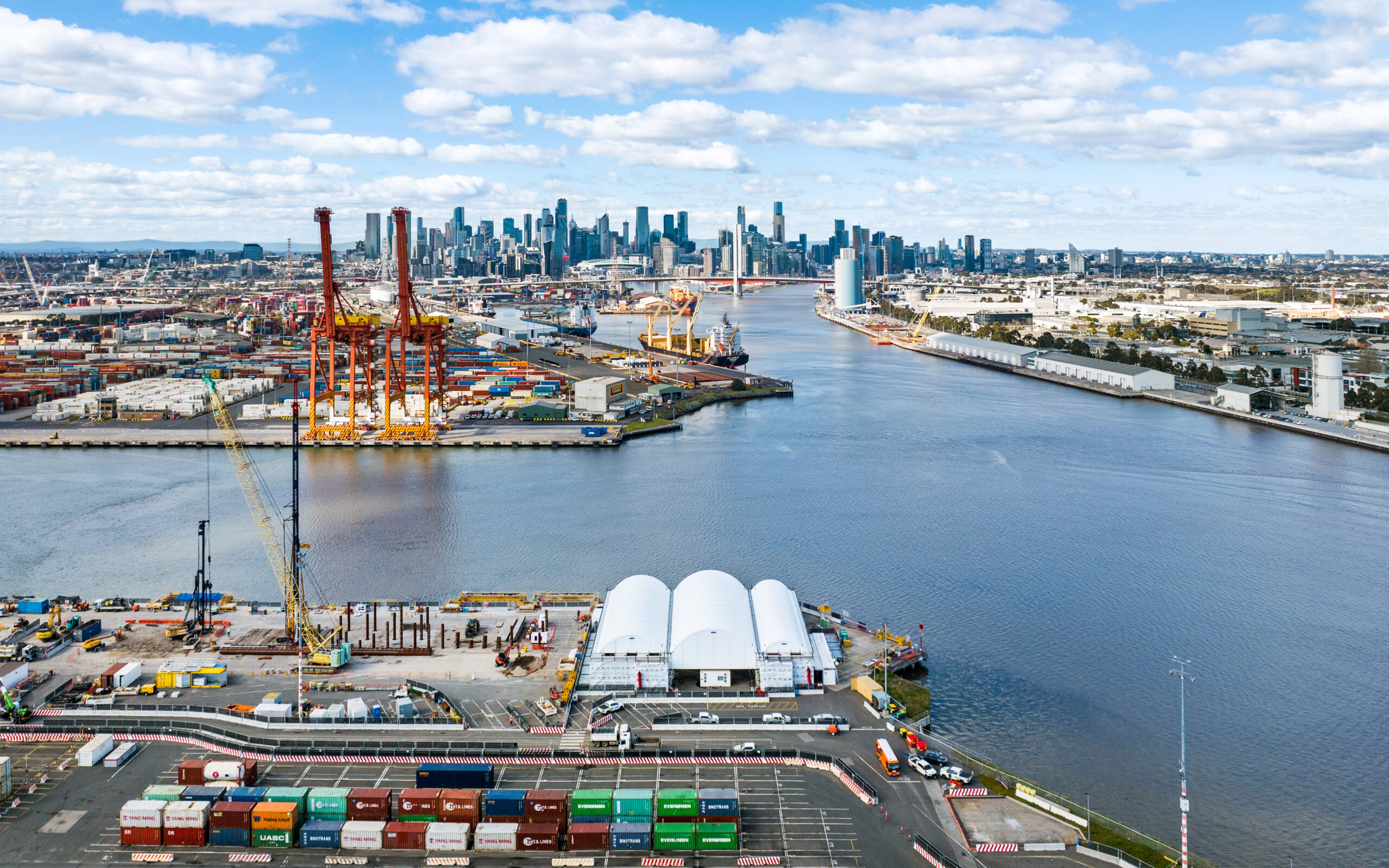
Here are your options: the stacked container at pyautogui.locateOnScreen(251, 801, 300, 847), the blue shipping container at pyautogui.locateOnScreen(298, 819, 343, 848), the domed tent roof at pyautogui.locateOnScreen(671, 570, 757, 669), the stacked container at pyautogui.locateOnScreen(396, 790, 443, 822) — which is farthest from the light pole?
the stacked container at pyautogui.locateOnScreen(251, 801, 300, 847)

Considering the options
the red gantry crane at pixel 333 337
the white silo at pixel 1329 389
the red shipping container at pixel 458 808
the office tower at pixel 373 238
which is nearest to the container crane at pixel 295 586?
the red shipping container at pixel 458 808

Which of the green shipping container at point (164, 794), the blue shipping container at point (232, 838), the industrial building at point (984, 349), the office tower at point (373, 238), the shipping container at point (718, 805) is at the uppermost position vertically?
the office tower at point (373, 238)

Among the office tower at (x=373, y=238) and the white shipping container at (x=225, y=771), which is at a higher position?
the office tower at (x=373, y=238)

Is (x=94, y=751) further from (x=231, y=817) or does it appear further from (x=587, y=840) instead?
(x=587, y=840)

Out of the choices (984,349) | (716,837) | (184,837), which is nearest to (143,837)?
(184,837)

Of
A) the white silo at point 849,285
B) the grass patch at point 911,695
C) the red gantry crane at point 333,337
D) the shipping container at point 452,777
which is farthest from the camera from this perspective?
the white silo at point 849,285

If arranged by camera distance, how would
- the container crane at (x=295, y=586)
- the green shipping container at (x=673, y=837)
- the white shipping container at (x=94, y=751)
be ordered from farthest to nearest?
the container crane at (x=295, y=586), the white shipping container at (x=94, y=751), the green shipping container at (x=673, y=837)

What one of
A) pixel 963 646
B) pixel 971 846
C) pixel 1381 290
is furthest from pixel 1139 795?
pixel 1381 290

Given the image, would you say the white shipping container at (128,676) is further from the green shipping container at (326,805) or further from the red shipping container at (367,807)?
the red shipping container at (367,807)
